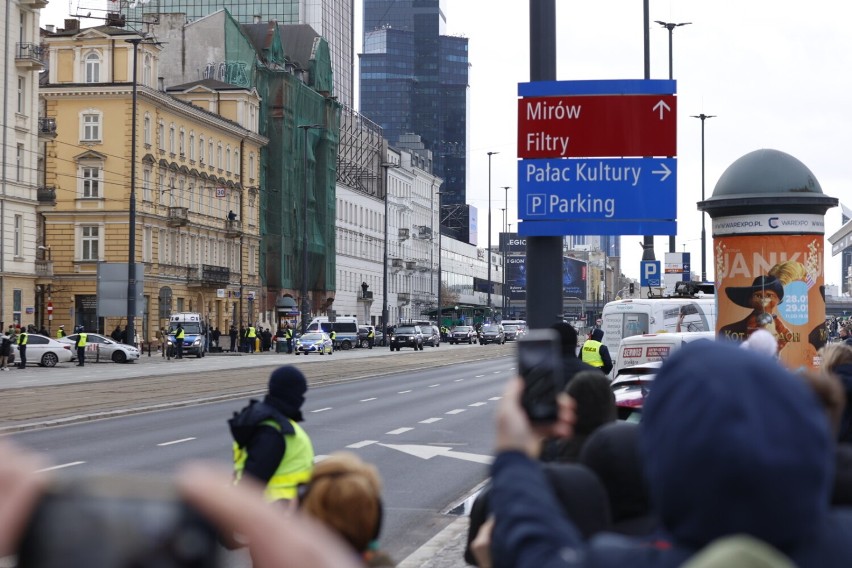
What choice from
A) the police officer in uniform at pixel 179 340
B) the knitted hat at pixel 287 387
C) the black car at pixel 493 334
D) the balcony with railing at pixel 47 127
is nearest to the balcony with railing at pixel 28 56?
the balcony with railing at pixel 47 127

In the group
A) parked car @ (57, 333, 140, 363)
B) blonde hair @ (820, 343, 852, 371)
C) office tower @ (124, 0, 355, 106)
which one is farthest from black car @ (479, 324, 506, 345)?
blonde hair @ (820, 343, 852, 371)

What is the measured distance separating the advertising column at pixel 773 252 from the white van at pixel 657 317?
14687mm

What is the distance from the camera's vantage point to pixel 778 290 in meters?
15.6

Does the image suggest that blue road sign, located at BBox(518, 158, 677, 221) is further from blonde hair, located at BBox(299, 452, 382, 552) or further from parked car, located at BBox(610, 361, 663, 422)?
blonde hair, located at BBox(299, 452, 382, 552)

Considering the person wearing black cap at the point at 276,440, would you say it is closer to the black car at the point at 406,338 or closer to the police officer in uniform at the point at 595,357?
the police officer in uniform at the point at 595,357

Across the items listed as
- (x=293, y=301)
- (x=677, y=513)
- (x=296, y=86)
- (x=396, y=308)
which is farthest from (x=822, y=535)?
(x=396, y=308)

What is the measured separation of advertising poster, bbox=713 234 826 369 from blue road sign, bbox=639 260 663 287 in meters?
23.9

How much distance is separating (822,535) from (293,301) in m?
94.2

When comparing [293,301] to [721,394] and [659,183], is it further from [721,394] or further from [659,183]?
[721,394]

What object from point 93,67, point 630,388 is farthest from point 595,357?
point 93,67

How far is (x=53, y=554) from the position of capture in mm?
1493

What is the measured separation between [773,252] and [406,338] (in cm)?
7307

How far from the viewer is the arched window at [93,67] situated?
78125 millimetres

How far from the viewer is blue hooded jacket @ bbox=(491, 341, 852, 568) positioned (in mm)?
2002
